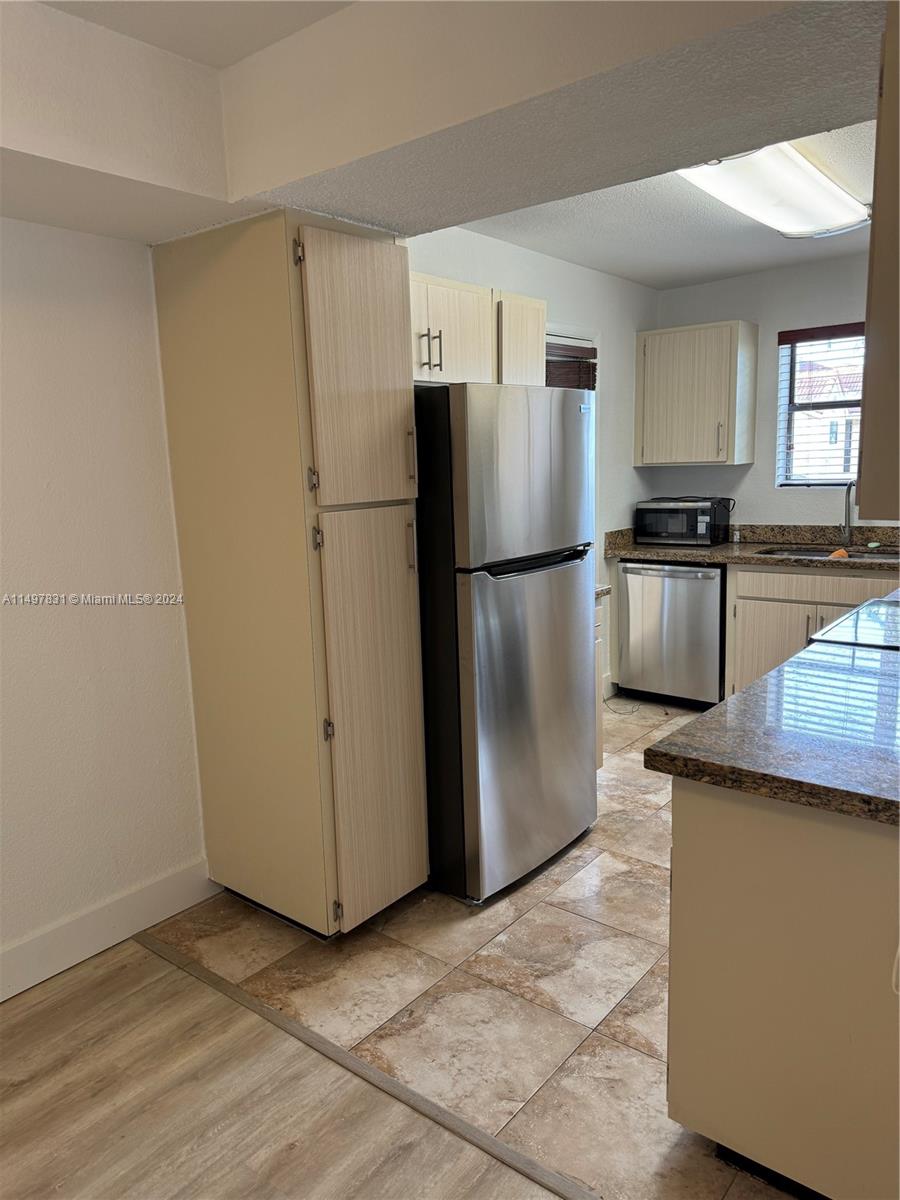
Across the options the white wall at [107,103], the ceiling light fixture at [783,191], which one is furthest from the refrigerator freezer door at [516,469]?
the white wall at [107,103]

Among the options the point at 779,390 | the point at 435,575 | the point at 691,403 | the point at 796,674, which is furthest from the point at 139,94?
the point at 779,390

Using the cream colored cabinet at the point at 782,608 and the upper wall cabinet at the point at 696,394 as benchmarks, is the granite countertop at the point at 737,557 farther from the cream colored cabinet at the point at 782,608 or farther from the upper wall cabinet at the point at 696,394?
the upper wall cabinet at the point at 696,394

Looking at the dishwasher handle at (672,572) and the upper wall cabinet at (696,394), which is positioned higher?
the upper wall cabinet at (696,394)

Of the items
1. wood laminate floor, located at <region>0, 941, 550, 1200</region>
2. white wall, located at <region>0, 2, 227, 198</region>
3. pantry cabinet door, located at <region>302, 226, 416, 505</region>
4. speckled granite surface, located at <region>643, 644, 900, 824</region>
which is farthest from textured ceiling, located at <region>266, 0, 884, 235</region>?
wood laminate floor, located at <region>0, 941, 550, 1200</region>

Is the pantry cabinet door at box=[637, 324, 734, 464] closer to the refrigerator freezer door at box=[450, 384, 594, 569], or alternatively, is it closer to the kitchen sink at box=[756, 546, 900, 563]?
the kitchen sink at box=[756, 546, 900, 563]

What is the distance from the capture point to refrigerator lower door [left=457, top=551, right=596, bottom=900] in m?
2.60

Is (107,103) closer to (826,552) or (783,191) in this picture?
(783,191)

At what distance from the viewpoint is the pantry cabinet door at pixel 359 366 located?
2.23 m

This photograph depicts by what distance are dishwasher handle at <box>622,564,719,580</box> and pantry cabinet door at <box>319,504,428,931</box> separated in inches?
94.6

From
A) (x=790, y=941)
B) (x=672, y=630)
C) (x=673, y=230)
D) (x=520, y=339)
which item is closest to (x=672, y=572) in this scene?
(x=672, y=630)

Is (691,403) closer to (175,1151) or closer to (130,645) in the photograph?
(130,645)

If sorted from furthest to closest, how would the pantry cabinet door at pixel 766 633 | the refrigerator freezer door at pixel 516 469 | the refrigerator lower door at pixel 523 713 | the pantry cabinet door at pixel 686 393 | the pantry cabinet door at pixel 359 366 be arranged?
the pantry cabinet door at pixel 686 393 < the pantry cabinet door at pixel 766 633 < the refrigerator lower door at pixel 523 713 < the refrigerator freezer door at pixel 516 469 < the pantry cabinet door at pixel 359 366

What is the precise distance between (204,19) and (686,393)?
357 cm

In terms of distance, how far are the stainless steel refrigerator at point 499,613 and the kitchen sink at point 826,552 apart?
6.16 ft
